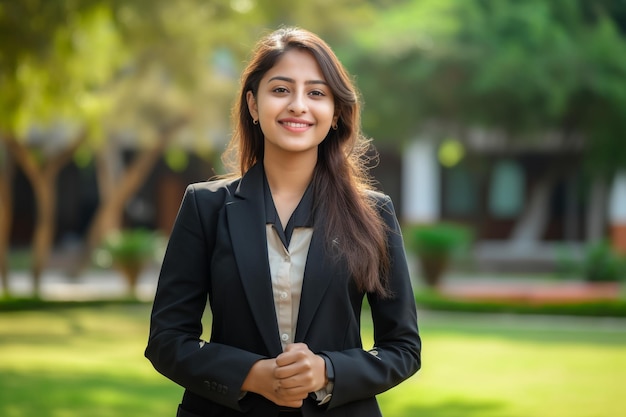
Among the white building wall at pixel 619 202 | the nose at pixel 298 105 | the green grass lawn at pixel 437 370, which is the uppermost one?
the nose at pixel 298 105

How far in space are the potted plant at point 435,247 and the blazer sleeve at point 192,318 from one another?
18721 mm

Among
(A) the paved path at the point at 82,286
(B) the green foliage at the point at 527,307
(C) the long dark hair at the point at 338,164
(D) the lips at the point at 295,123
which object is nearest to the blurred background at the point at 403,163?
(B) the green foliage at the point at 527,307

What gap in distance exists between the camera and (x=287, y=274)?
294cm

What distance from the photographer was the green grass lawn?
32.2 ft

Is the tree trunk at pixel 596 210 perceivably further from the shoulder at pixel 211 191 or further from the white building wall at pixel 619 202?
the shoulder at pixel 211 191

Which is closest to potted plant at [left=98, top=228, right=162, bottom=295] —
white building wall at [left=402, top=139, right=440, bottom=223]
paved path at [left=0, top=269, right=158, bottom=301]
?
paved path at [left=0, top=269, right=158, bottom=301]

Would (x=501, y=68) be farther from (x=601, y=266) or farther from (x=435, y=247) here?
(x=601, y=266)

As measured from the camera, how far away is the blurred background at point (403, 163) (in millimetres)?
13995

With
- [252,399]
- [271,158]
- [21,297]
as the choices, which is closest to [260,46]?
[271,158]

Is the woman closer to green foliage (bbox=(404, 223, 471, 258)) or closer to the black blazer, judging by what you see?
the black blazer

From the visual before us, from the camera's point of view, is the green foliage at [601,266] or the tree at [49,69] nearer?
the tree at [49,69]

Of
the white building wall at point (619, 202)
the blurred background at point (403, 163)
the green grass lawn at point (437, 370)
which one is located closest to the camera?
the green grass lawn at point (437, 370)

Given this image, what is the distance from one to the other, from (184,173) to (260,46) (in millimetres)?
32371

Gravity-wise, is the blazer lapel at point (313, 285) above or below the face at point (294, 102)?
below
